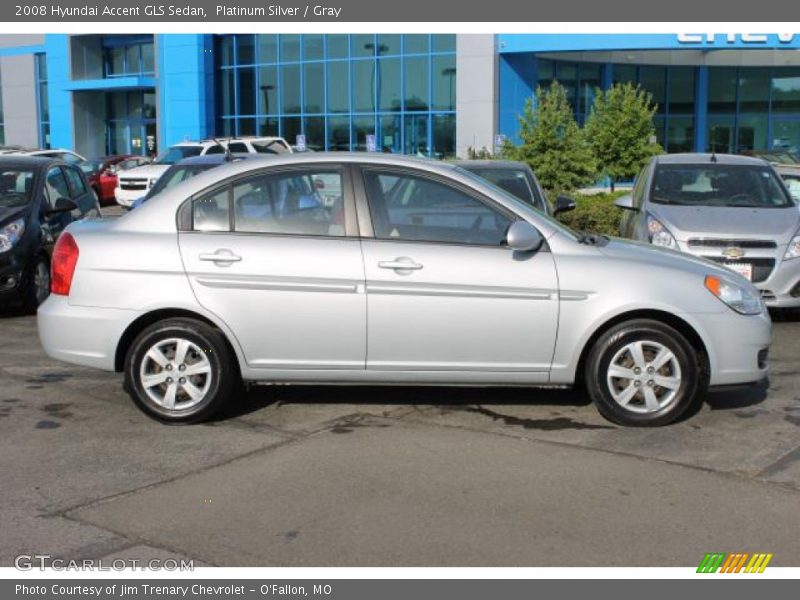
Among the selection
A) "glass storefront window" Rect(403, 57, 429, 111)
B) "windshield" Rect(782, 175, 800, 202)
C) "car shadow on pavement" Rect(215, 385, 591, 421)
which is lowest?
"car shadow on pavement" Rect(215, 385, 591, 421)

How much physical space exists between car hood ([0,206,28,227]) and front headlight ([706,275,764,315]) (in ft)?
23.3

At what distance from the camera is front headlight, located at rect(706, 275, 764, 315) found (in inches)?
247

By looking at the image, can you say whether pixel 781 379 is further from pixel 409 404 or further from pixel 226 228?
pixel 226 228

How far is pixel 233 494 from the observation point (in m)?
5.12

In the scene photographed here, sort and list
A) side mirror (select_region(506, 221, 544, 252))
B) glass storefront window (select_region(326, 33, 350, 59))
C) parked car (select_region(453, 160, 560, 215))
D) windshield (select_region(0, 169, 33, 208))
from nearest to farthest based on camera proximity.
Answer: side mirror (select_region(506, 221, 544, 252)) → windshield (select_region(0, 169, 33, 208)) → parked car (select_region(453, 160, 560, 215)) → glass storefront window (select_region(326, 33, 350, 59))

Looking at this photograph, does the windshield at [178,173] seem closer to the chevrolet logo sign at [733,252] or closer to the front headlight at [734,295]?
the chevrolet logo sign at [733,252]

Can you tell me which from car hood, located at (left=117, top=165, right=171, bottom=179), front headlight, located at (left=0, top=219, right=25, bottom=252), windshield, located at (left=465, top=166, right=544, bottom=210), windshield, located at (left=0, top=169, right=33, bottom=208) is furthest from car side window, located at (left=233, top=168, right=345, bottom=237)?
car hood, located at (left=117, top=165, right=171, bottom=179)

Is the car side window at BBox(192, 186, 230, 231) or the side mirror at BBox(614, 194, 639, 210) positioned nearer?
the car side window at BBox(192, 186, 230, 231)

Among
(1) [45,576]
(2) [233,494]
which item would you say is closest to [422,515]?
(2) [233,494]

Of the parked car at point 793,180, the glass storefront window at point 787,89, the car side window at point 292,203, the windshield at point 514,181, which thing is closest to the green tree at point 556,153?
the parked car at point 793,180

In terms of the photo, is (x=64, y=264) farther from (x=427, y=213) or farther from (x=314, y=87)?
(x=314, y=87)

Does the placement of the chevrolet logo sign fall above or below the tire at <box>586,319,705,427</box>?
above

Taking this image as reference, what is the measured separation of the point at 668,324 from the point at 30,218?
22.8 ft

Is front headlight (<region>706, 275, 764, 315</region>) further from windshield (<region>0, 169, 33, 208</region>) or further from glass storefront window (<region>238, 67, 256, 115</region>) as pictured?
glass storefront window (<region>238, 67, 256, 115</region>)
